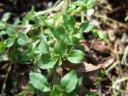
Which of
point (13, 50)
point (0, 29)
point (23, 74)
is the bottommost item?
point (23, 74)

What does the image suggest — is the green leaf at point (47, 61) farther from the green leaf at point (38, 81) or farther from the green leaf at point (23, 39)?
the green leaf at point (23, 39)

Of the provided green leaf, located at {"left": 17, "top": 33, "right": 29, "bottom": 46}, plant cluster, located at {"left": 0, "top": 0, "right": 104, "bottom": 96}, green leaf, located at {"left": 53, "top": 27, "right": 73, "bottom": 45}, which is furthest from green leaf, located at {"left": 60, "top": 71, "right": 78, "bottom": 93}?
green leaf, located at {"left": 17, "top": 33, "right": 29, "bottom": 46}

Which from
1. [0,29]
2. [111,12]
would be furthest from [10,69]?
[111,12]

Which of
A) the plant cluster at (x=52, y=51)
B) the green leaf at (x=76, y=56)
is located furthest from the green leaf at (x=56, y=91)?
the green leaf at (x=76, y=56)

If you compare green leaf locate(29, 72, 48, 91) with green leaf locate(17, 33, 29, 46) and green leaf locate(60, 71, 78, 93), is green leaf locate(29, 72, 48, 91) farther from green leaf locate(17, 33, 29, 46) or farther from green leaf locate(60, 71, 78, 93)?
green leaf locate(17, 33, 29, 46)

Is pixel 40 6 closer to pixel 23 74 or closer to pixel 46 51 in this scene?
pixel 23 74
